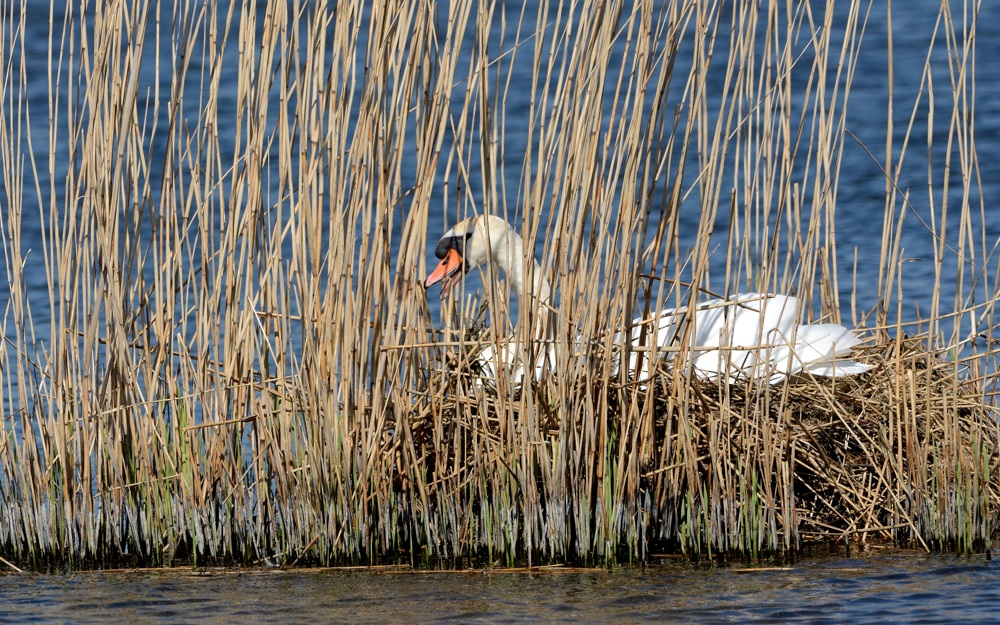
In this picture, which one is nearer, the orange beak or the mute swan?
the mute swan

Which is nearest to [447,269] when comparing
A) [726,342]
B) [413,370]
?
[413,370]

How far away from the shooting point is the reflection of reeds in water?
4098 mm

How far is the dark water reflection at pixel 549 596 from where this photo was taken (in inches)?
155

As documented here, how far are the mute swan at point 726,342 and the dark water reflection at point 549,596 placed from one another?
61 cm

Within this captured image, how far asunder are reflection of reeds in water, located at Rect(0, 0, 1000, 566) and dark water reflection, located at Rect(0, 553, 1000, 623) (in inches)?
5.1

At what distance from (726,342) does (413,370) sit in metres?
1.01

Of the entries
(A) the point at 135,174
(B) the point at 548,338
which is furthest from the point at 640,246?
(A) the point at 135,174

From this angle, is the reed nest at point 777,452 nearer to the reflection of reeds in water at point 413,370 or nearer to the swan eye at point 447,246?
the reflection of reeds in water at point 413,370

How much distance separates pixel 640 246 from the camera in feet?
13.4

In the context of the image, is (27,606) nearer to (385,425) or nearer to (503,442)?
(385,425)

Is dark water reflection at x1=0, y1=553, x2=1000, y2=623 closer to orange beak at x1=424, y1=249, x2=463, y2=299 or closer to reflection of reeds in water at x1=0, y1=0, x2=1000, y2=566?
reflection of reeds in water at x1=0, y1=0, x2=1000, y2=566

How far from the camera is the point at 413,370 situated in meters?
4.63

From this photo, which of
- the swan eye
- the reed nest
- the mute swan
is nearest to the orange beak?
the swan eye

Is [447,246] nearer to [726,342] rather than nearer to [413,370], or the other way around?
[413,370]
